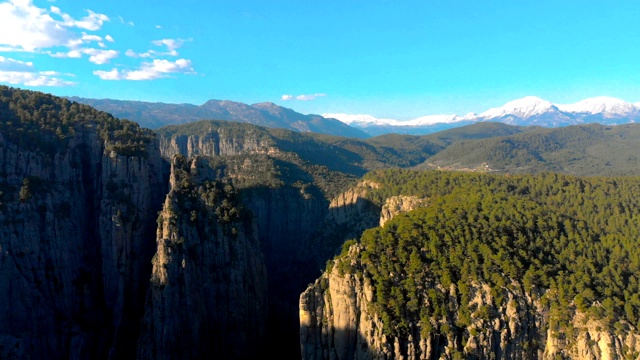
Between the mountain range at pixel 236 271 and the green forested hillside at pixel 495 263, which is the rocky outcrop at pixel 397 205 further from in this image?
the green forested hillside at pixel 495 263

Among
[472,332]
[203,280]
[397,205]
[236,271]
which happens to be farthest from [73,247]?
[397,205]

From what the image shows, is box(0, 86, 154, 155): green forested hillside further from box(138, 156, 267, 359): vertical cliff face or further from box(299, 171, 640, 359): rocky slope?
box(299, 171, 640, 359): rocky slope

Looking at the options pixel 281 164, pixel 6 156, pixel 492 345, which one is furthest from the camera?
pixel 281 164

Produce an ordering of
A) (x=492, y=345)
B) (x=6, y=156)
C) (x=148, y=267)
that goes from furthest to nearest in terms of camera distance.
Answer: (x=148, y=267)
(x=6, y=156)
(x=492, y=345)

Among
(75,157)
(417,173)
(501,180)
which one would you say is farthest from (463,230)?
(75,157)

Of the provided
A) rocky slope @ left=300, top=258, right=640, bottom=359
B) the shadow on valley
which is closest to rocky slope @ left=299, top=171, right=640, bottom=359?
rocky slope @ left=300, top=258, right=640, bottom=359

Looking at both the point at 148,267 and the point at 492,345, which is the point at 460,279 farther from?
the point at 148,267

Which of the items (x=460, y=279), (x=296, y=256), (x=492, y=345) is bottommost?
(x=296, y=256)
